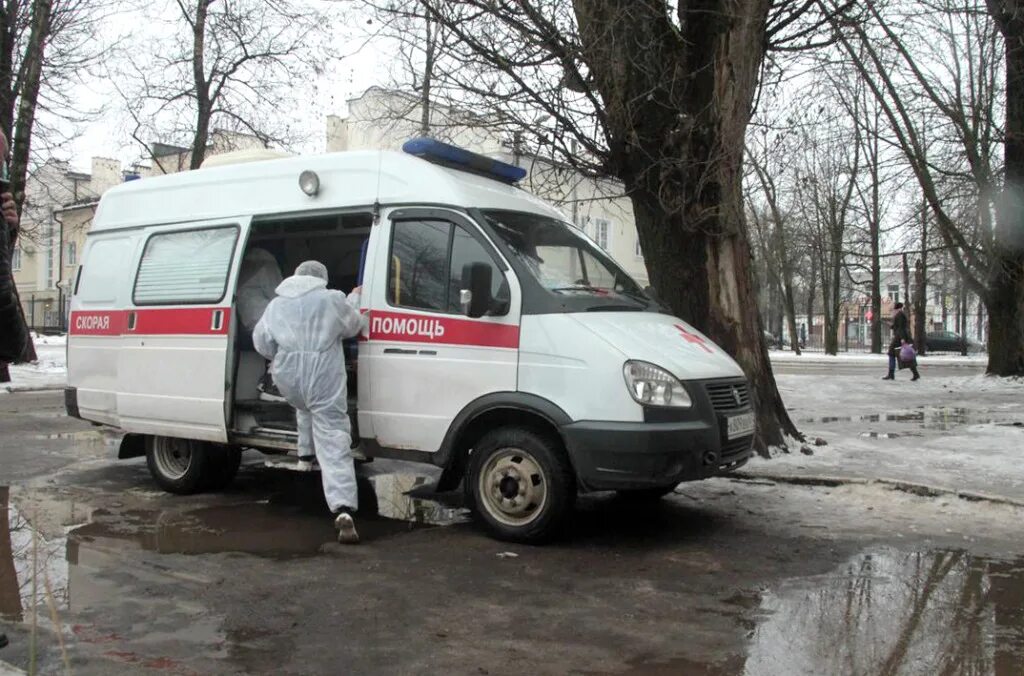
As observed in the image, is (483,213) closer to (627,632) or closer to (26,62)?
(627,632)

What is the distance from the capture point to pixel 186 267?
286 inches

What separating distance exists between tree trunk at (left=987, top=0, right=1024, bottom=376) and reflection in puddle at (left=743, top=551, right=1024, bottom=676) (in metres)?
14.2

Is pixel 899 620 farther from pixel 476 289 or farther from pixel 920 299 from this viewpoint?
pixel 920 299

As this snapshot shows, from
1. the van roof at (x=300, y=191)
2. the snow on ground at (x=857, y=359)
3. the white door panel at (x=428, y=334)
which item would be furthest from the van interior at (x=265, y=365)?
the snow on ground at (x=857, y=359)

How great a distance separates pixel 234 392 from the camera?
6.88 metres

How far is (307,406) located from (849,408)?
10646mm

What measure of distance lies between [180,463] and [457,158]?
354cm

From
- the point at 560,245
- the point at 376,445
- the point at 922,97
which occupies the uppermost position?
the point at 922,97

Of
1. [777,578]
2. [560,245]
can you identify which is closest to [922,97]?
[560,245]

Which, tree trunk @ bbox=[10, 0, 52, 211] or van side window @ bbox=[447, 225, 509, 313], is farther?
tree trunk @ bbox=[10, 0, 52, 211]

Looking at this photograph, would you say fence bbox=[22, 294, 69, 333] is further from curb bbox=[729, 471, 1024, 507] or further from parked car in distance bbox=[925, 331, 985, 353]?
parked car in distance bbox=[925, 331, 985, 353]

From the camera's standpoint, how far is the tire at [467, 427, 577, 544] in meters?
5.51

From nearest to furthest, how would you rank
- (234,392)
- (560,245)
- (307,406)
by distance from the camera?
(307,406), (560,245), (234,392)

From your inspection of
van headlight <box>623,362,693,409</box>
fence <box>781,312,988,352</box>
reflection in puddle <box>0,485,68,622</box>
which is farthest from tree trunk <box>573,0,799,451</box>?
fence <box>781,312,988,352</box>
